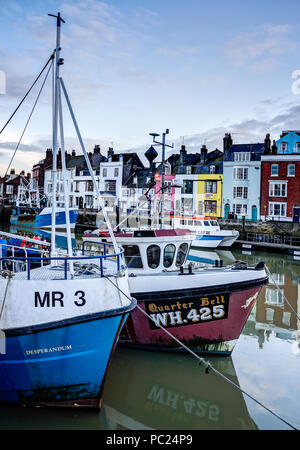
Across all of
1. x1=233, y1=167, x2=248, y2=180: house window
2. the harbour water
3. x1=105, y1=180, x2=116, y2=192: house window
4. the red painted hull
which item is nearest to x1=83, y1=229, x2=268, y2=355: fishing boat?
the red painted hull

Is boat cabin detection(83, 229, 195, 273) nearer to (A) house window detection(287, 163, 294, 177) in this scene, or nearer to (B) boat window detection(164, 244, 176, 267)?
(B) boat window detection(164, 244, 176, 267)

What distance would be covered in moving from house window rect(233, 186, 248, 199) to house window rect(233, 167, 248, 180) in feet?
3.53

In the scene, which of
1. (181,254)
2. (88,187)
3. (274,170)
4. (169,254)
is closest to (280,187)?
(274,170)

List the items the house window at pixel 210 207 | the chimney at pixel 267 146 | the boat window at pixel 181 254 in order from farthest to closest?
the house window at pixel 210 207
the chimney at pixel 267 146
the boat window at pixel 181 254

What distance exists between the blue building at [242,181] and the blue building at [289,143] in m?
2.19

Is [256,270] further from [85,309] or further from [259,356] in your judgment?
[85,309]

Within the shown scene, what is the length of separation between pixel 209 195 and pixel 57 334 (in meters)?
38.9

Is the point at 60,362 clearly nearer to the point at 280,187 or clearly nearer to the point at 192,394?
the point at 192,394

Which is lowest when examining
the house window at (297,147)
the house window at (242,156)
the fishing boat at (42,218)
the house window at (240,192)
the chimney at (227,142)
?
the fishing boat at (42,218)

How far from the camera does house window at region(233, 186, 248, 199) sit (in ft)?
136

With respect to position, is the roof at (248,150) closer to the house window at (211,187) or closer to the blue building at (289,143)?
the blue building at (289,143)

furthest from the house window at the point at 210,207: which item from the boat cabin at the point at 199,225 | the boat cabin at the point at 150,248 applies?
the boat cabin at the point at 150,248

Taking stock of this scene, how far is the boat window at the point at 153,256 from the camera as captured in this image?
409 inches
